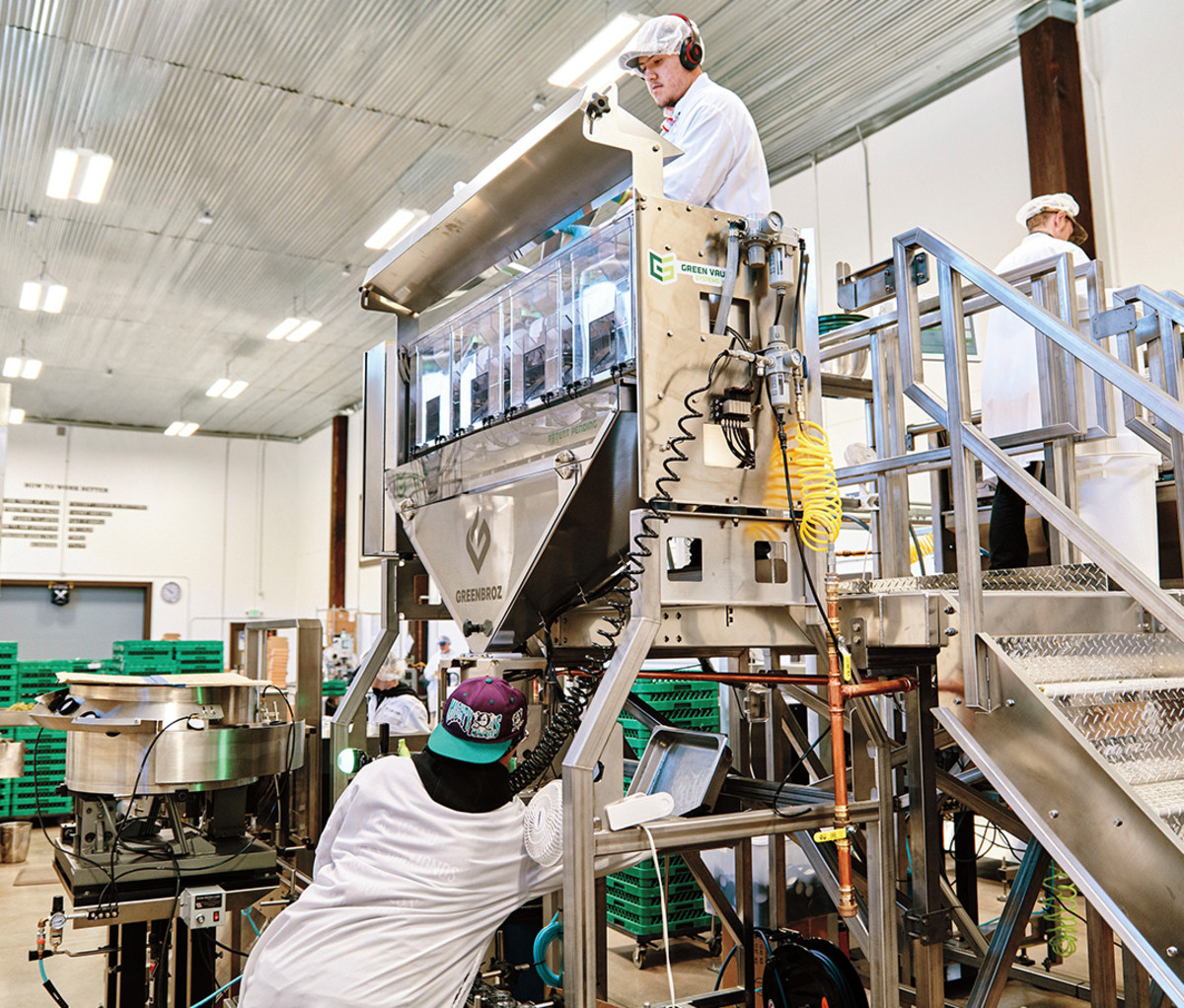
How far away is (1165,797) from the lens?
2.49 meters

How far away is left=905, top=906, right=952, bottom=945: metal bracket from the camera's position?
3.15 meters

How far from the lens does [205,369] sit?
54.4 feet

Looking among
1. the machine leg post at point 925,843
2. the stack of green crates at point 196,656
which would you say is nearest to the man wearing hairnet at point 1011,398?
the machine leg post at point 925,843

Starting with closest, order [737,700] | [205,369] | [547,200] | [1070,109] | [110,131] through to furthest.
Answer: [547,200] < [737,700] < [1070,109] < [110,131] < [205,369]

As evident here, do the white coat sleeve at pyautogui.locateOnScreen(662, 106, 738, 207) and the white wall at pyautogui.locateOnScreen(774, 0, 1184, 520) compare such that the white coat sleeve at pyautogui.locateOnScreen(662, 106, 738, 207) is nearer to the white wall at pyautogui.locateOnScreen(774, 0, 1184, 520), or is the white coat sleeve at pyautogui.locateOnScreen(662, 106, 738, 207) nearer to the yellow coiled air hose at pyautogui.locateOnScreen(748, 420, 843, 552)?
the yellow coiled air hose at pyautogui.locateOnScreen(748, 420, 843, 552)

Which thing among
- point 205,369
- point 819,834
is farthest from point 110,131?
point 819,834

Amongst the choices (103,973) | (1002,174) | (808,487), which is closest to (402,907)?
(808,487)

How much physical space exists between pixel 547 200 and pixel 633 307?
2.86 ft

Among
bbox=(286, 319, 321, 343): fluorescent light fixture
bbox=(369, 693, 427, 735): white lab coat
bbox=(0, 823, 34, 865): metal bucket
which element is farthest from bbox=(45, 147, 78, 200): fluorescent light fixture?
bbox=(0, 823, 34, 865): metal bucket

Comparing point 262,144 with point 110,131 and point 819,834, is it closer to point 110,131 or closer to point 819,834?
point 110,131

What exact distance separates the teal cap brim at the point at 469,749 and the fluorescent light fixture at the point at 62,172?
7.99 meters

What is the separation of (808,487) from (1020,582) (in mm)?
1023

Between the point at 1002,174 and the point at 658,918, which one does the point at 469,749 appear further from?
the point at 1002,174

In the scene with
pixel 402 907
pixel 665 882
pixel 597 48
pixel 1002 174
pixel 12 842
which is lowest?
pixel 12 842
